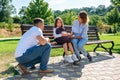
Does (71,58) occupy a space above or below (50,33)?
below

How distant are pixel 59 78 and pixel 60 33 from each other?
2570 mm

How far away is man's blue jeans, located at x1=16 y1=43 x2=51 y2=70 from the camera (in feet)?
22.7

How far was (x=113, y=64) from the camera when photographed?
8.45 m

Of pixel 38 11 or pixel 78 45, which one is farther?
pixel 38 11

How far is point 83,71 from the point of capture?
746 centimetres

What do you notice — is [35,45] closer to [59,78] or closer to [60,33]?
[59,78]

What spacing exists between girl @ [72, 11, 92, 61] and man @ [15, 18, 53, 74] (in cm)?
194

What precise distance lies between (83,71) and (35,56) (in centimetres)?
141

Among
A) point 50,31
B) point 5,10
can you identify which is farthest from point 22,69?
point 5,10

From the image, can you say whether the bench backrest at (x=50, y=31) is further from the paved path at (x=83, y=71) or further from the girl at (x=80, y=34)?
the paved path at (x=83, y=71)

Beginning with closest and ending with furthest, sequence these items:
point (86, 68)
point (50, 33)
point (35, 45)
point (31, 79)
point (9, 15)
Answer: point (31, 79)
point (35, 45)
point (86, 68)
point (50, 33)
point (9, 15)

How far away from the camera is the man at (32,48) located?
691cm

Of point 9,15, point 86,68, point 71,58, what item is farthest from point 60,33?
point 9,15

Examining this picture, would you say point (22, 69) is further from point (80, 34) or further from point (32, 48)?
point (80, 34)
